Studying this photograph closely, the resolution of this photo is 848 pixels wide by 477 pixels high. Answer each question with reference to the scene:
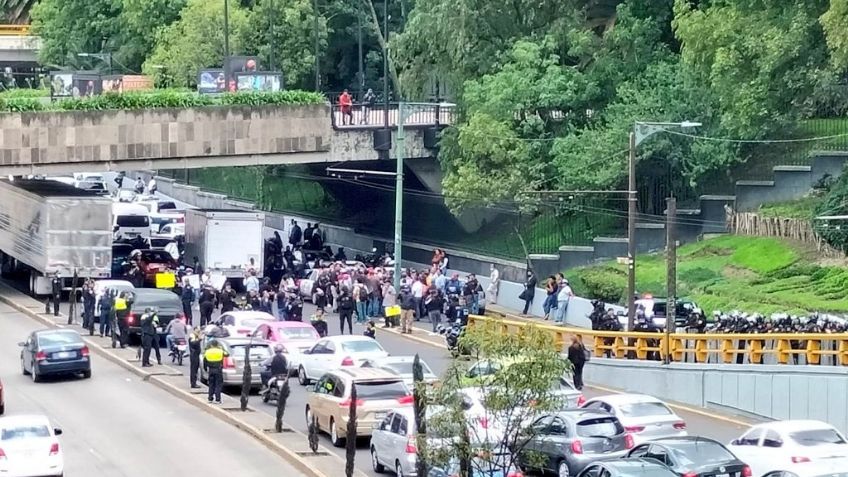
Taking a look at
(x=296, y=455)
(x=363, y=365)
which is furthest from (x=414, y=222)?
(x=296, y=455)

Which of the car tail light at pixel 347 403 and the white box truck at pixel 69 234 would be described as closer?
the car tail light at pixel 347 403

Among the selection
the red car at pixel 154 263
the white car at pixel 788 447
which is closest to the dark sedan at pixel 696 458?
the white car at pixel 788 447

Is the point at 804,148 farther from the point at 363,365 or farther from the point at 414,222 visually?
the point at 363,365

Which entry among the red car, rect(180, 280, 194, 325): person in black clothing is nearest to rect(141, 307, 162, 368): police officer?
rect(180, 280, 194, 325): person in black clothing

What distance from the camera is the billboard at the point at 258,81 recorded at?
59562 millimetres

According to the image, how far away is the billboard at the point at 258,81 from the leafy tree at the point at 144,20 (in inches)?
970

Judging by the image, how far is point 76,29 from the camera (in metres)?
97.4

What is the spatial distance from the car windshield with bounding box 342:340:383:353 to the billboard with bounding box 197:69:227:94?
2514 cm

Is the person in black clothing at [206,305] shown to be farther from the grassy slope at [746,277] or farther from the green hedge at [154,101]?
the grassy slope at [746,277]

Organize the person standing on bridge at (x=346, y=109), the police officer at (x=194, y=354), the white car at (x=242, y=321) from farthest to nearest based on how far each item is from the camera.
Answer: the person standing on bridge at (x=346, y=109), the white car at (x=242, y=321), the police officer at (x=194, y=354)

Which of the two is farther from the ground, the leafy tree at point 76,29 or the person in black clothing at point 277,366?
the leafy tree at point 76,29

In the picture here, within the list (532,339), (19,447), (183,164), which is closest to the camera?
(532,339)

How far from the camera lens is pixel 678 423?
28.9 meters

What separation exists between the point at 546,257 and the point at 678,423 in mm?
26202
